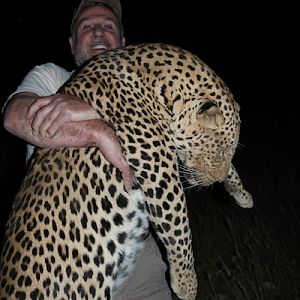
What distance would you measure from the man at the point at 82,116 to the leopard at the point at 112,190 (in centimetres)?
9

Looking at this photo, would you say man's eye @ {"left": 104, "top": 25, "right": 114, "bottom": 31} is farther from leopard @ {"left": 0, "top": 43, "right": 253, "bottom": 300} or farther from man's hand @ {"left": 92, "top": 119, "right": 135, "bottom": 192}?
man's hand @ {"left": 92, "top": 119, "right": 135, "bottom": 192}

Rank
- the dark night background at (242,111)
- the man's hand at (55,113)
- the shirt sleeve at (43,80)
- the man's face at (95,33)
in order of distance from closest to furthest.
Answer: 1. the man's hand at (55,113)
2. the shirt sleeve at (43,80)
3. the man's face at (95,33)
4. the dark night background at (242,111)

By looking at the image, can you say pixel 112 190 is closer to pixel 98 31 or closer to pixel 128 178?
pixel 128 178

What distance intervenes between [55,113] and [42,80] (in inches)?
30.4

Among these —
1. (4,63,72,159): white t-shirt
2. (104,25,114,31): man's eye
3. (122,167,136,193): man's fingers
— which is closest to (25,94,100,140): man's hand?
(122,167,136,193): man's fingers

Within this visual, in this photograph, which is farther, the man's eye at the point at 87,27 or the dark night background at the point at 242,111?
the dark night background at the point at 242,111

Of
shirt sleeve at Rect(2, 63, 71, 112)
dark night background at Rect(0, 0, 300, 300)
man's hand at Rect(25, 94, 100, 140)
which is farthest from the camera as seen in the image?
dark night background at Rect(0, 0, 300, 300)

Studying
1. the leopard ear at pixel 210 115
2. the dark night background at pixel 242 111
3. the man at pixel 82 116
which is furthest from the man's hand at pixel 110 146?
the dark night background at pixel 242 111

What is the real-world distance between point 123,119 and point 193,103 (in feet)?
1.26

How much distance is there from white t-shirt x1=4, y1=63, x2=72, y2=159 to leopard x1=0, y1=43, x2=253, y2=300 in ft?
1.33

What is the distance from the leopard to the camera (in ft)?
6.66

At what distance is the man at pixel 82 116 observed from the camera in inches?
79.7

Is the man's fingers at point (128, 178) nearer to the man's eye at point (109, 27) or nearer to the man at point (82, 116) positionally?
the man at point (82, 116)

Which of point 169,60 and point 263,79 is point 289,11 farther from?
point 169,60
